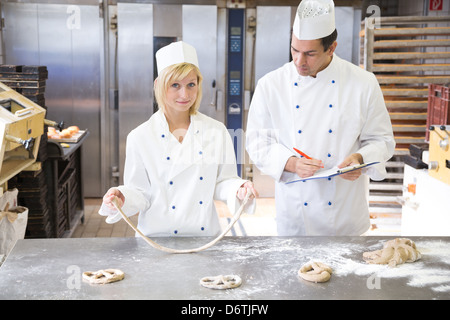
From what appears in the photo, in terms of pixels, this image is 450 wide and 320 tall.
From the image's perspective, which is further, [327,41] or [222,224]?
[222,224]

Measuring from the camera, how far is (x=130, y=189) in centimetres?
248

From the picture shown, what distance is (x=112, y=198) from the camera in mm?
2293

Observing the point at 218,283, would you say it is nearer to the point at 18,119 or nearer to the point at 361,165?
the point at 361,165

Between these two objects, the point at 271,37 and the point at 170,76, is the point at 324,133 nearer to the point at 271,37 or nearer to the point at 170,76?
the point at 170,76

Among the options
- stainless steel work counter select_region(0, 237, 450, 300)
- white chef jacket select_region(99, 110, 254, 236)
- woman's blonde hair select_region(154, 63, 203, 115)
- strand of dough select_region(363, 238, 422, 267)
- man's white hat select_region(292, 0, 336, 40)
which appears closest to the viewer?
stainless steel work counter select_region(0, 237, 450, 300)

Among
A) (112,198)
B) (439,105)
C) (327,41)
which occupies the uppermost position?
(327,41)

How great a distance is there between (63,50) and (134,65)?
0.81 m

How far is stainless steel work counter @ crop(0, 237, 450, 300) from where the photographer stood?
189cm

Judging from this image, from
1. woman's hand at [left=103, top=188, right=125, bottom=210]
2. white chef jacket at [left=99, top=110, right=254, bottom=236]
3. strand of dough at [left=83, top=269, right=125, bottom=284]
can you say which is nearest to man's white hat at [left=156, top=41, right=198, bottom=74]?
white chef jacket at [left=99, top=110, right=254, bottom=236]

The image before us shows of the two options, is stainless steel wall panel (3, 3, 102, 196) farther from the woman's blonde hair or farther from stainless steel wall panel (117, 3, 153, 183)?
the woman's blonde hair

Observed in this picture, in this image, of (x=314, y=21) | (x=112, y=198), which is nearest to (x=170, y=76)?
(x=112, y=198)

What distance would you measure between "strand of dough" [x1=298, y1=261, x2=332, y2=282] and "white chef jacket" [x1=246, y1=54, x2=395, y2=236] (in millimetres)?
838

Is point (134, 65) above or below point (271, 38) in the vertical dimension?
below

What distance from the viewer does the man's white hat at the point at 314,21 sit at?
275cm
